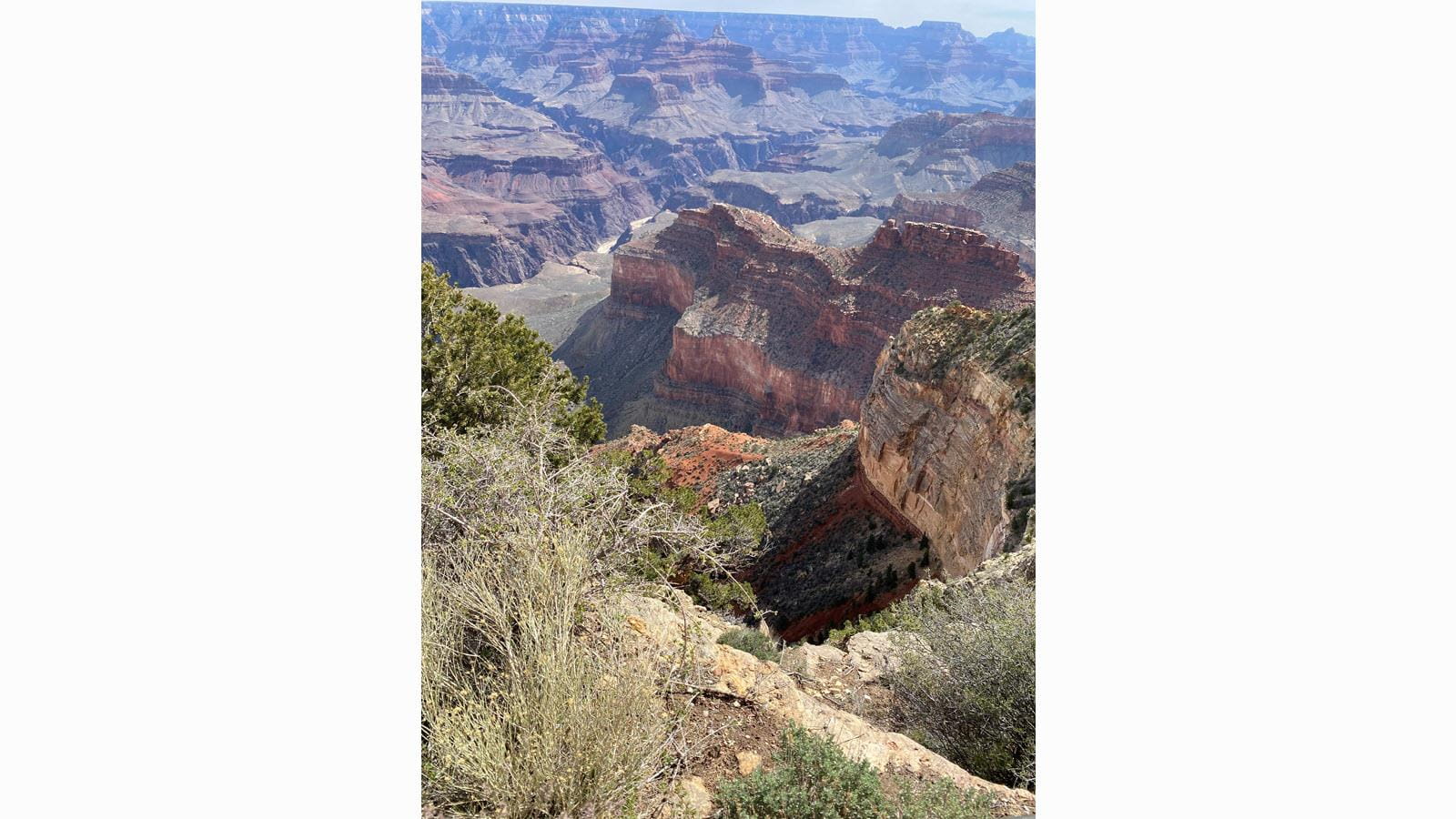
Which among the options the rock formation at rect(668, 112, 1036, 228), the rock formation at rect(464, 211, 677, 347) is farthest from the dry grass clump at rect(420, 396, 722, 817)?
the rock formation at rect(668, 112, 1036, 228)

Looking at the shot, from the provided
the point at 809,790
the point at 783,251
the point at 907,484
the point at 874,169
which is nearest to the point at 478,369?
the point at 809,790

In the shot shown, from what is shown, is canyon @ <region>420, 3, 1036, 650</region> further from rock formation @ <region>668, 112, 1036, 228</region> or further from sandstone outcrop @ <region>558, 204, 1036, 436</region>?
rock formation @ <region>668, 112, 1036, 228</region>

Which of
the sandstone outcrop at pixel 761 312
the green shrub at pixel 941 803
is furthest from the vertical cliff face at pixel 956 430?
the sandstone outcrop at pixel 761 312

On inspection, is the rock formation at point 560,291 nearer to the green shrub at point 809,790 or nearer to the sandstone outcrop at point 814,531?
the sandstone outcrop at point 814,531

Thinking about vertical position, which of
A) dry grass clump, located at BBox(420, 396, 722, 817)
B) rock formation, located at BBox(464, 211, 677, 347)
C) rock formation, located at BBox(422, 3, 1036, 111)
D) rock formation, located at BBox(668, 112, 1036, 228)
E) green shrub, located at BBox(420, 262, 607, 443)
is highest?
rock formation, located at BBox(422, 3, 1036, 111)

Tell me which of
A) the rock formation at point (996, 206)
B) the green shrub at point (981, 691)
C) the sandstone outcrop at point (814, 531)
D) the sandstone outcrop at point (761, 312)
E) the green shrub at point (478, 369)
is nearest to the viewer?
the green shrub at point (981, 691)

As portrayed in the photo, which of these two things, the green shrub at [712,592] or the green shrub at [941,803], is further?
the green shrub at [712,592]
